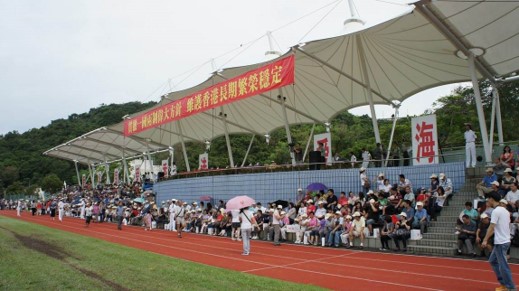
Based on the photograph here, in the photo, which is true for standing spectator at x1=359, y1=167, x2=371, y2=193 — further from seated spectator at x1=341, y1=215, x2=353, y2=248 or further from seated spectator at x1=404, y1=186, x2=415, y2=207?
seated spectator at x1=341, y1=215, x2=353, y2=248

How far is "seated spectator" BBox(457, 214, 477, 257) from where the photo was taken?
11.1 meters

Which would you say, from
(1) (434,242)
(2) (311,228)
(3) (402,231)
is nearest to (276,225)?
(2) (311,228)

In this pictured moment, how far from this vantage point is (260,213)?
18016 mm

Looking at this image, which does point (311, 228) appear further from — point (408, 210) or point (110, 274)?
point (110, 274)

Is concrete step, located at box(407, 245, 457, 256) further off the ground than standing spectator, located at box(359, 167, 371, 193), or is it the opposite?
standing spectator, located at box(359, 167, 371, 193)

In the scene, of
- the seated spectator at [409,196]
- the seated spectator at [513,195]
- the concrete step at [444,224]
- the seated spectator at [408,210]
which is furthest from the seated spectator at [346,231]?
the seated spectator at [513,195]

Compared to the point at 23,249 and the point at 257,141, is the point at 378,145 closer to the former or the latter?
the point at 23,249

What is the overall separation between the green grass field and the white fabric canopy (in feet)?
32.5

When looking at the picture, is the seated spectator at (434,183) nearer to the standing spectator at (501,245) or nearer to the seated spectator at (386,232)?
the seated spectator at (386,232)

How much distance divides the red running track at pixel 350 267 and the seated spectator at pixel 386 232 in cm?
69

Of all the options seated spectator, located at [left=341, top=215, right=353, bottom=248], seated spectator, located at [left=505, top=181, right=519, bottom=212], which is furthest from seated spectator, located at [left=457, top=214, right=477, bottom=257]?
seated spectator, located at [left=341, top=215, right=353, bottom=248]

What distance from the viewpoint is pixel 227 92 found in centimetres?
2189

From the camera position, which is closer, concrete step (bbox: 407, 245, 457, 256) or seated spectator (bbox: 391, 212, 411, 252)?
concrete step (bbox: 407, 245, 457, 256)

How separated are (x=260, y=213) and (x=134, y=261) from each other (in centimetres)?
835
